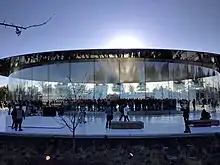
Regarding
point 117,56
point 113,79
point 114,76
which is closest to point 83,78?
point 113,79

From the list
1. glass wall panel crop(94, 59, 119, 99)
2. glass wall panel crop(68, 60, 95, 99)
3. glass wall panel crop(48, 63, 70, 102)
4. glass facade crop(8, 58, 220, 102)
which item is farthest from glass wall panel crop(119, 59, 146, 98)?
glass wall panel crop(48, 63, 70, 102)

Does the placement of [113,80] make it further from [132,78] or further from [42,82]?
[42,82]

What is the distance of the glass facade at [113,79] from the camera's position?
113ft

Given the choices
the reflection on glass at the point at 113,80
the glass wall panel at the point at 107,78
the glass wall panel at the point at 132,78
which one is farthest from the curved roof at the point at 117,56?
the glass wall panel at the point at 132,78

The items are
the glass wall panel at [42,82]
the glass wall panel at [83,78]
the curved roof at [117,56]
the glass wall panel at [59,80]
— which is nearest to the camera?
the curved roof at [117,56]

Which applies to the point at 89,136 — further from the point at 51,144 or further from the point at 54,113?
the point at 54,113

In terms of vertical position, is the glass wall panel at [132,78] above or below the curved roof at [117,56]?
below

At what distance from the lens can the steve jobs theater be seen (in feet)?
110

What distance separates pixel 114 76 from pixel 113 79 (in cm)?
35

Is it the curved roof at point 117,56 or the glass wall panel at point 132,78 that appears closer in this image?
the curved roof at point 117,56

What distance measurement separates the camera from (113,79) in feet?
114

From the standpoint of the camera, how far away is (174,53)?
33125mm

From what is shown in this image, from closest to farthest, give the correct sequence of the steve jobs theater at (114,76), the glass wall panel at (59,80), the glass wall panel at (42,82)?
1. the steve jobs theater at (114,76)
2. the glass wall panel at (59,80)
3. the glass wall panel at (42,82)

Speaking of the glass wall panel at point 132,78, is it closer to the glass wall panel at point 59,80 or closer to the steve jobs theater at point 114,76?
the steve jobs theater at point 114,76
